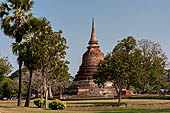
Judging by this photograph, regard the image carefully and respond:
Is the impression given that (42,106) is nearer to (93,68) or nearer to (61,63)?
(61,63)

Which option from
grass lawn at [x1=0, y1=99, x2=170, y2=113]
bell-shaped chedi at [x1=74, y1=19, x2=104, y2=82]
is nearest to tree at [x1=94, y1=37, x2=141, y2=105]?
grass lawn at [x1=0, y1=99, x2=170, y2=113]

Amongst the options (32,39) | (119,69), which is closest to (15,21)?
(32,39)

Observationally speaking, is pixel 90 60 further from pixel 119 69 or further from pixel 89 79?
pixel 119 69

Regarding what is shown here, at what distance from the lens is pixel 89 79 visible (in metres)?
65.2

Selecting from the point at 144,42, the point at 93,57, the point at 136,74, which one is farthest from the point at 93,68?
the point at 136,74

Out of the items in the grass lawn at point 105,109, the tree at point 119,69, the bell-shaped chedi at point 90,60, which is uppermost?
the bell-shaped chedi at point 90,60

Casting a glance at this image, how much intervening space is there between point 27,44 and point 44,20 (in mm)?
2992

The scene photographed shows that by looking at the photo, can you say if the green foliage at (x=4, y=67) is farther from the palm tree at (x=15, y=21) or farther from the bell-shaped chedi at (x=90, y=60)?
the bell-shaped chedi at (x=90, y=60)

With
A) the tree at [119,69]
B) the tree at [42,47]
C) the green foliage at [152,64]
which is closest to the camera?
the tree at [42,47]

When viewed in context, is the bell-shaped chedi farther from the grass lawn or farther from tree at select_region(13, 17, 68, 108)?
tree at select_region(13, 17, 68, 108)

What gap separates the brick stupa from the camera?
6128 centimetres

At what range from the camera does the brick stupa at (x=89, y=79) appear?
61.3 meters

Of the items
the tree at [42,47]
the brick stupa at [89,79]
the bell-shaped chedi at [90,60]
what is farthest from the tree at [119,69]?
the bell-shaped chedi at [90,60]

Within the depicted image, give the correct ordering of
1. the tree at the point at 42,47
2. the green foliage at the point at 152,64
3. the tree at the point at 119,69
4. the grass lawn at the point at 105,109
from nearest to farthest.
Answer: the grass lawn at the point at 105,109
the tree at the point at 42,47
the tree at the point at 119,69
the green foliage at the point at 152,64
